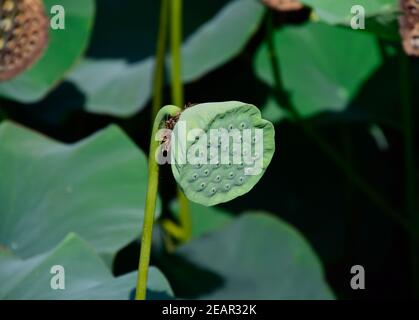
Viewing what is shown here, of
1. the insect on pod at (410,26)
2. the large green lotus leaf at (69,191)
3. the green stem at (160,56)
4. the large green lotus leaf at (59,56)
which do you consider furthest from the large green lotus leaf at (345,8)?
→ the large green lotus leaf at (59,56)

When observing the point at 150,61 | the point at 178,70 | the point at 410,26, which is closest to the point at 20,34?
the point at 178,70

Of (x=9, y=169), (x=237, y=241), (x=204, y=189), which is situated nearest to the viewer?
(x=204, y=189)

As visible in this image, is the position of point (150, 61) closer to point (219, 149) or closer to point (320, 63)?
point (320, 63)

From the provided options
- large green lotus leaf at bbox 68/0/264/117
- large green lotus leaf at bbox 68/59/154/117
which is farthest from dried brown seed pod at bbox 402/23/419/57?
large green lotus leaf at bbox 68/59/154/117

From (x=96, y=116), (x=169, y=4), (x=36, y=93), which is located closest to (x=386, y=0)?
(x=169, y=4)

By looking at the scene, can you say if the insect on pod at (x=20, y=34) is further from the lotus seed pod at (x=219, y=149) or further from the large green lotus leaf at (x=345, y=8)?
the lotus seed pod at (x=219, y=149)
